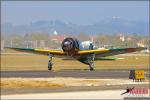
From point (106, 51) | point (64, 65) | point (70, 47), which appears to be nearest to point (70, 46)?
point (70, 47)

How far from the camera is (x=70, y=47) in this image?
54.9m

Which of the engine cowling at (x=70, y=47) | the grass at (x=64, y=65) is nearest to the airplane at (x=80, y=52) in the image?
the engine cowling at (x=70, y=47)

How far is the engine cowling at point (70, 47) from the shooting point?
5494cm

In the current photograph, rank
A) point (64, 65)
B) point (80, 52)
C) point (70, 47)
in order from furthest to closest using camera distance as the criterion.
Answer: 1. point (64, 65)
2. point (80, 52)
3. point (70, 47)

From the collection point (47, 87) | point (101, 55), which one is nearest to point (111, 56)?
point (101, 55)

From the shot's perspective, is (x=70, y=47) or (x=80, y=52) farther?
(x=80, y=52)

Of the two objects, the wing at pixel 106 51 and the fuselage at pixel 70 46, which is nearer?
the wing at pixel 106 51

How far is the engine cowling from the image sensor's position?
180 ft

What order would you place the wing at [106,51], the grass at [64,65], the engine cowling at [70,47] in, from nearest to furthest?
the wing at [106,51], the engine cowling at [70,47], the grass at [64,65]

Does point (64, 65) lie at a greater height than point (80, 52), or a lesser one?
lesser

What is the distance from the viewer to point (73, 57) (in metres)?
56.2

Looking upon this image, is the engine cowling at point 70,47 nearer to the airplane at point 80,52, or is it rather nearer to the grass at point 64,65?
the airplane at point 80,52

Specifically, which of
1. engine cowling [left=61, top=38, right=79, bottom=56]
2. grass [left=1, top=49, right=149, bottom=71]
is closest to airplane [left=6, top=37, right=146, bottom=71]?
engine cowling [left=61, top=38, right=79, bottom=56]

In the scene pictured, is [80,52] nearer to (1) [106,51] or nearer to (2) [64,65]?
(1) [106,51]
